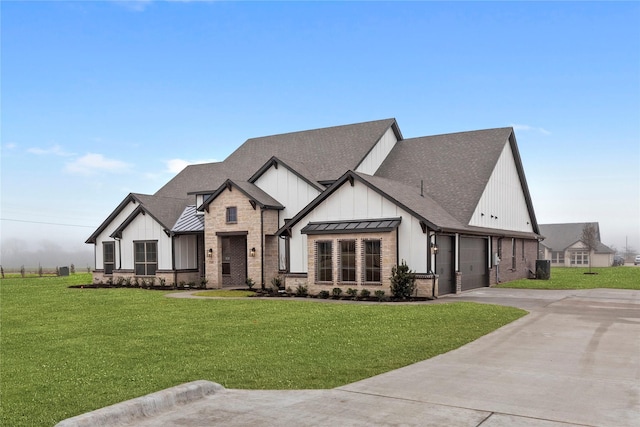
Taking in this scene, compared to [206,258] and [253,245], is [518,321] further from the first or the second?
[206,258]

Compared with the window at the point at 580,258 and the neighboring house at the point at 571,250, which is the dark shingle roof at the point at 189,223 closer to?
the neighboring house at the point at 571,250

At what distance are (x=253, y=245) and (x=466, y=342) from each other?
18.1 m

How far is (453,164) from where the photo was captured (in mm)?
31156

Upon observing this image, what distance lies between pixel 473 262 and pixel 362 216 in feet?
23.6

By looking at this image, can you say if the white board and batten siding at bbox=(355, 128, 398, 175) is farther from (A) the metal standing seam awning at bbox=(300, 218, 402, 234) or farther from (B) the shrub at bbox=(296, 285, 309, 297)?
(B) the shrub at bbox=(296, 285, 309, 297)

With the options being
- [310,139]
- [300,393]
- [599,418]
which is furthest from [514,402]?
[310,139]

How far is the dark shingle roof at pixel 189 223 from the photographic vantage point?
106 ft

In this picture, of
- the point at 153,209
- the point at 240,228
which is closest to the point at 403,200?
the point at 240,228

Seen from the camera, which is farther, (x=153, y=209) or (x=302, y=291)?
(x=153, y=209)

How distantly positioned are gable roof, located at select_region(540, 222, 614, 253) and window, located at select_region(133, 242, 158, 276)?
60.7 m

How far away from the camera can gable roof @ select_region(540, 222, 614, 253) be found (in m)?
76.6

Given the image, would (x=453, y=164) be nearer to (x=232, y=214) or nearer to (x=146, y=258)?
(x=232, y=214)

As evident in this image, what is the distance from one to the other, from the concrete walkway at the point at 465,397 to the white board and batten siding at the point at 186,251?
2436 centimetres

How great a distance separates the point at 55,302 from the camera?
23.5 metres
